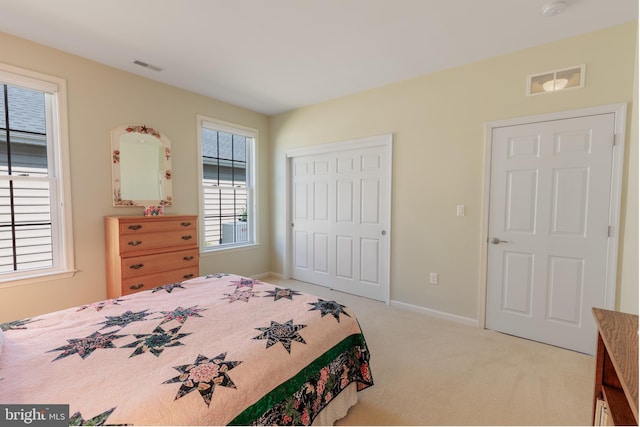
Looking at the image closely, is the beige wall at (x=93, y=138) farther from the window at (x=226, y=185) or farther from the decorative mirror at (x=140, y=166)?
the window at (x=226, y=185)

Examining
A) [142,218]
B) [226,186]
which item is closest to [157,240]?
[142,218]

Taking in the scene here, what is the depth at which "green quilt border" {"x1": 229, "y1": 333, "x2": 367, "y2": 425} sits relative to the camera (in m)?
1.07

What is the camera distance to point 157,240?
2854 millimetres

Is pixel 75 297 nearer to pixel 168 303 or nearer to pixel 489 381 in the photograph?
pixel 168 303

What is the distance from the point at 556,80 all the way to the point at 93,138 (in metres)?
4.29

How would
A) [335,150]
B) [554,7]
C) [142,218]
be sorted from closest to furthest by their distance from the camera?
[554,7] → [142,218] → [335,150]

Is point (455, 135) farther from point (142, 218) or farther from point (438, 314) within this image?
point (142, 218)

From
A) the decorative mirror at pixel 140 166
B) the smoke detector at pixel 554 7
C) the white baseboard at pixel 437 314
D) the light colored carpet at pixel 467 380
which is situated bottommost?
the light colored carpet at pixel 467 380

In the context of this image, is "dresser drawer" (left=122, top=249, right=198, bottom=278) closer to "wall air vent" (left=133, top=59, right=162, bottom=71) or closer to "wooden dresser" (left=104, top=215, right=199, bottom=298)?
"wooden dresser" (left=104, top=215, right=199, bottom=298)

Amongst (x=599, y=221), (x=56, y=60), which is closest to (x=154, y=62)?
(x=56, y=60)

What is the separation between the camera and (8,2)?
6.39 feet

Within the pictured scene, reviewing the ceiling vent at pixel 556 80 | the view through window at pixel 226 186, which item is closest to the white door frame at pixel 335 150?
the view through window at pixel 226 186

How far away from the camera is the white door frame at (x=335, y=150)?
3.36 metres

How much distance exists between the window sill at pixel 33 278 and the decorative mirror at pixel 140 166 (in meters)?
0.78
